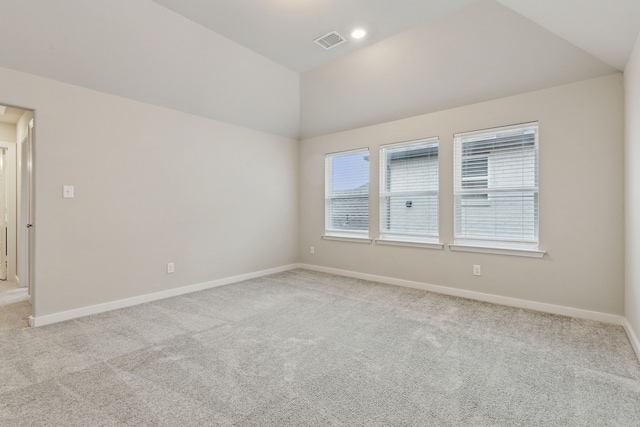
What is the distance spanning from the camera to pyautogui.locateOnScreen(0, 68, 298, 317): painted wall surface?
9.56 ft

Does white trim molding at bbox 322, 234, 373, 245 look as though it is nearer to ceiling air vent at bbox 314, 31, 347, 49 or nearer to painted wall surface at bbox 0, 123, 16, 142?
ceiling air vent at bbox 314, 31, 347, 49

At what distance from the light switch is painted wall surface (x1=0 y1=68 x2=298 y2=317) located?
0.04 m

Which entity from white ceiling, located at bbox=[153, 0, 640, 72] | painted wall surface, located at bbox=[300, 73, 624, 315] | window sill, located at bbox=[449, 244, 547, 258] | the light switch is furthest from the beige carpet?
window sill, located at bbox=[449, 244, 547, 258]

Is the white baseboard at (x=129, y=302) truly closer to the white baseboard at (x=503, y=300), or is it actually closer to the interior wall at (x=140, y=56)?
the white baseboard at (x=503, y=300)

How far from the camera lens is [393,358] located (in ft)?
7.38

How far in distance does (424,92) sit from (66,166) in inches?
157

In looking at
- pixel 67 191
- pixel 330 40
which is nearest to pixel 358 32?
pixel 330 40

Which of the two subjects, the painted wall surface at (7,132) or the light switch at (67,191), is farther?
the painted wall surface at (7,132)

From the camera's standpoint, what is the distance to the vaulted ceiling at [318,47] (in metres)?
2.44

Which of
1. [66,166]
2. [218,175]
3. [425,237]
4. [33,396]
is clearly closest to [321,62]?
[218,175]

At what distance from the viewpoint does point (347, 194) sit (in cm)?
500

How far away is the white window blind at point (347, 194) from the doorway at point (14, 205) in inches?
163

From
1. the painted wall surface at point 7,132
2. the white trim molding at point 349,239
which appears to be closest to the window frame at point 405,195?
the white trim molding at point 349,239

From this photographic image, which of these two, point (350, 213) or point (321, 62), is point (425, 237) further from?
point (321, 62)
